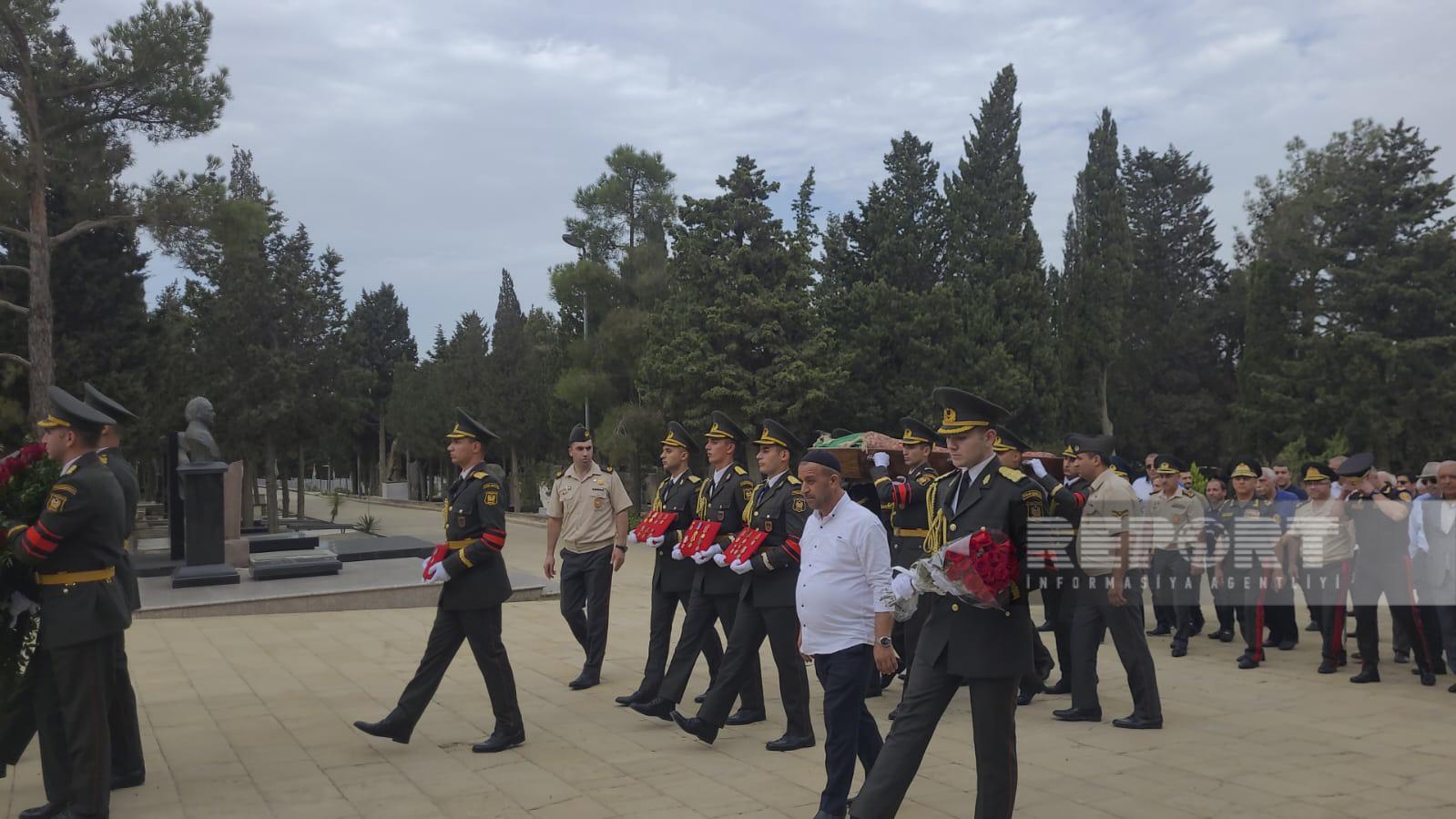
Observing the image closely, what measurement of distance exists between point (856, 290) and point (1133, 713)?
94.4 feet

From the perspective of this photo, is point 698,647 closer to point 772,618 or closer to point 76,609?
point 772,618

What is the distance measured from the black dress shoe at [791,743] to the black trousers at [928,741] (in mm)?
1998

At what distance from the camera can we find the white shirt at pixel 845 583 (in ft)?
16.9

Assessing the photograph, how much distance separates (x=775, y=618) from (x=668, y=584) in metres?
1.67

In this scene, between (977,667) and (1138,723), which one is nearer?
(977,667)

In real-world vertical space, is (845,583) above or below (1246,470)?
below

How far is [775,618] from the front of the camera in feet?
20.6

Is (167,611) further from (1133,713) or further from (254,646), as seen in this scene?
(1133,713)

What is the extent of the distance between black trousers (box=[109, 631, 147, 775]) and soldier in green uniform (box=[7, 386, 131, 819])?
1.32 ft

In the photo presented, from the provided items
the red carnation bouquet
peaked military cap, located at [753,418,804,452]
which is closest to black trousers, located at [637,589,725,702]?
peaked military cap, located at [753,418,804,452]

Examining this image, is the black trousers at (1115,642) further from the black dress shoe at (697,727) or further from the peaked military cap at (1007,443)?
the black dress shoe at (697,727)

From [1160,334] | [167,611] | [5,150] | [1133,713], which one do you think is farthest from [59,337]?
[1160,334]

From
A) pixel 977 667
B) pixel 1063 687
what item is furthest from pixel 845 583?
pixel 1063 687

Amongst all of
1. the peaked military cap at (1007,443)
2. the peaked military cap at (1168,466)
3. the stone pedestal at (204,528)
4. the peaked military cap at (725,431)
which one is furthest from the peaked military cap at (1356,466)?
the stone pedestal at (204,528)
